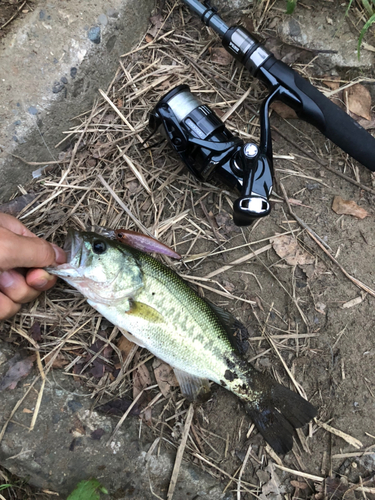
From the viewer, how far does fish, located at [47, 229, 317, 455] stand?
8.59 ft

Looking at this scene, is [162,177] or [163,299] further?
[162,177]

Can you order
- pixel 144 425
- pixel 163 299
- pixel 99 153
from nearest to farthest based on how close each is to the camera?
pixel 163 299, pixel 144 425, pixel 99 153

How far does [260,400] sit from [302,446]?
636 mm

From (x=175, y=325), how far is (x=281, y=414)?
1.17 m

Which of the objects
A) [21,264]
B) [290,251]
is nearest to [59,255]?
[21,264]

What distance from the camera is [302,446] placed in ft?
9.75

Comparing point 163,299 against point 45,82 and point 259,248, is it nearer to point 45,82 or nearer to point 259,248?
point 259,248

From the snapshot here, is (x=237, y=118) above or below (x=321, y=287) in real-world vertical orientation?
above

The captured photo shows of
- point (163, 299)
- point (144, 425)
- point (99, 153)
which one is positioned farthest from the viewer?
point (99, 153)

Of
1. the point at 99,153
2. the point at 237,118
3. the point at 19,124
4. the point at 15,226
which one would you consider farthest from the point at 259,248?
the point at 19,124

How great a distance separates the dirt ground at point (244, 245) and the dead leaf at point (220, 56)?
2cm

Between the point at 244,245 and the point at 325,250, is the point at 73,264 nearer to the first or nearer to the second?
the point at 244,245

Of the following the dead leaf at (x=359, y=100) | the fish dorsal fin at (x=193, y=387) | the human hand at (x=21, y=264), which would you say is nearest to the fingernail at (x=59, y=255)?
the human hand at (x=21, y=264)

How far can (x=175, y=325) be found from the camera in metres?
2.72
